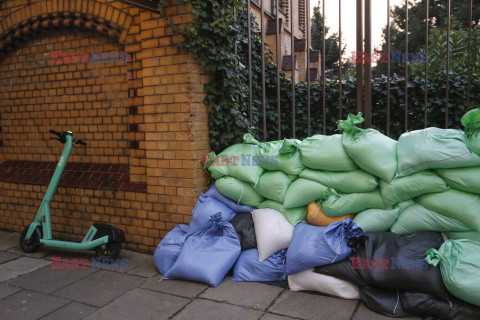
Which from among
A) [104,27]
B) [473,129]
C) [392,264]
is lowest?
[392,264]

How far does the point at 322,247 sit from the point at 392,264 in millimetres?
503

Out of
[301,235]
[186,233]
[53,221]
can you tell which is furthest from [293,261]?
[53,221]

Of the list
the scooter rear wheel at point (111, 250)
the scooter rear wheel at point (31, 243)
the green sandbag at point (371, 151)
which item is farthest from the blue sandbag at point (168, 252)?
the green sandbag at point (371, 151)

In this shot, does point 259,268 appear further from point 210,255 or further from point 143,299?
point 143,299

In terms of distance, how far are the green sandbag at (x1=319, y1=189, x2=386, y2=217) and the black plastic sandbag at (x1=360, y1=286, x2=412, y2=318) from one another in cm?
62

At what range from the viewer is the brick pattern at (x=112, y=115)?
12.3 feet

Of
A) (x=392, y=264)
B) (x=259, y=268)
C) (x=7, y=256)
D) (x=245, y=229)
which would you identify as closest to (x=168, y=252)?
(x=245, y=229)

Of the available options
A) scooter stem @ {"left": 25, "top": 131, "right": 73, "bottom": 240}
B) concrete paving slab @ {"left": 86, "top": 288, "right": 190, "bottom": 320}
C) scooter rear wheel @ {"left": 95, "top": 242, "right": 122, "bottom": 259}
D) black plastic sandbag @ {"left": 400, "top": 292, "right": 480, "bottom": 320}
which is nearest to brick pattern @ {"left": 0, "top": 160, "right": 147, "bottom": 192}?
scooter stem @ {"left": 25, "top": 131, "right": 73, "bottom": 240}

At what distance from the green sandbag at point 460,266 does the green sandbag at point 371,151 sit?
0.62 meters

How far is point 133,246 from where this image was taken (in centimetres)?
418

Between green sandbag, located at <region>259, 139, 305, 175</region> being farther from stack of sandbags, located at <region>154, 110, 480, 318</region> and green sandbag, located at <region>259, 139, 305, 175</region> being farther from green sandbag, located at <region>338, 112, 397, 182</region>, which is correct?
green sandbag, located at <region>338, 112, 397, 182</region>

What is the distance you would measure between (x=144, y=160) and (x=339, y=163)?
2.12 m

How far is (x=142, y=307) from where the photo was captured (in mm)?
2939

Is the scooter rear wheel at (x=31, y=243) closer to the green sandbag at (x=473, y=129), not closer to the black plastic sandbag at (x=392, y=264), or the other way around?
the black plastic sandbag at (x=392, y=264)
